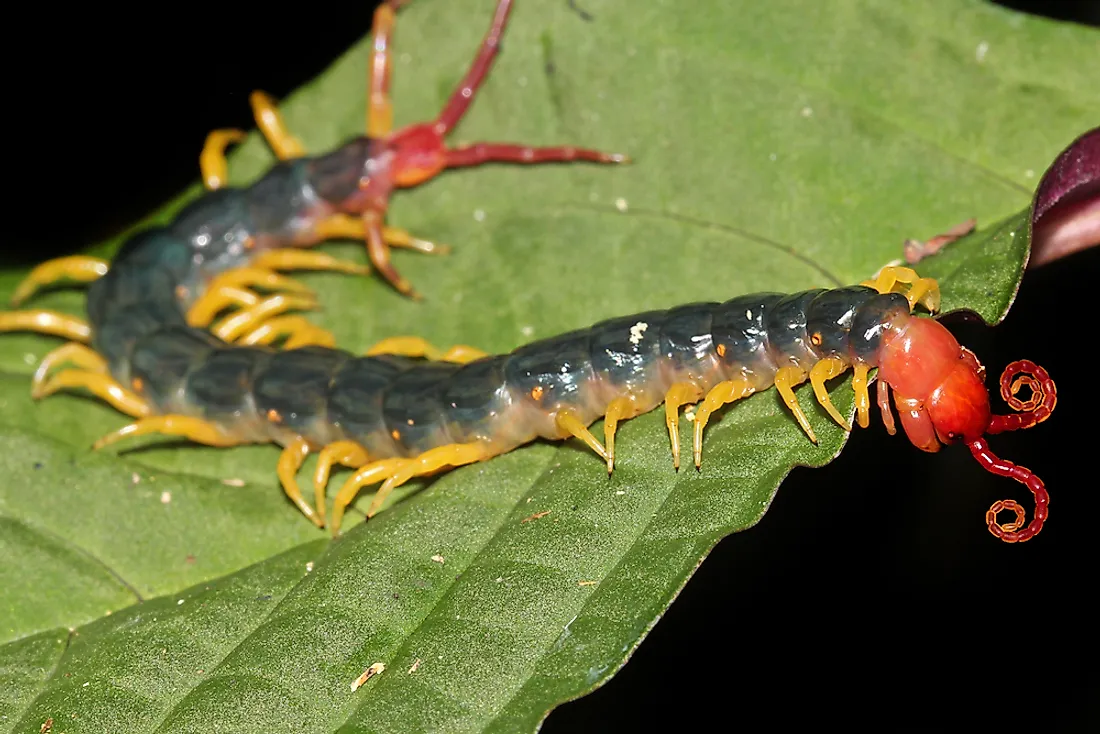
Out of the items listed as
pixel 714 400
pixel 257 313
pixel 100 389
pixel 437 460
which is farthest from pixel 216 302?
pixel 714 400

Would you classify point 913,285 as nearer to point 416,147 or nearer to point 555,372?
point 555,372

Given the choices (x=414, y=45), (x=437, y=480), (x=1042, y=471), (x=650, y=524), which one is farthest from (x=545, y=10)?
(x=1042, y=471)

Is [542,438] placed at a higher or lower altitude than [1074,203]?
lower

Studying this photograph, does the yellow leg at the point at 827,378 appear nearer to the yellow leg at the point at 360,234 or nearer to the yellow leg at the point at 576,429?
the yellow leg at the point at 576,429

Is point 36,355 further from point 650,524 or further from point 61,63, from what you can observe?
point 650,524

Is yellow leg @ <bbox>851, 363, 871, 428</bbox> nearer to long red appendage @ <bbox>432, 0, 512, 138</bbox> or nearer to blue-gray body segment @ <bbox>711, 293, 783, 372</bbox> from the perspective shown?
blue-gray body segment @ <bbox>711, 293, 783, 372</bbox>

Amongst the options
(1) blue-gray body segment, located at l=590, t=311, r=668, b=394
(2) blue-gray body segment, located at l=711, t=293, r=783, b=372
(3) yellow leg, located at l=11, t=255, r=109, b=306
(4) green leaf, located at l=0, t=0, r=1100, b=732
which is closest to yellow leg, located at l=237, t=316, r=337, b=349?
(4) green leaf, located at l=0, t=0, r=1100, b=732
